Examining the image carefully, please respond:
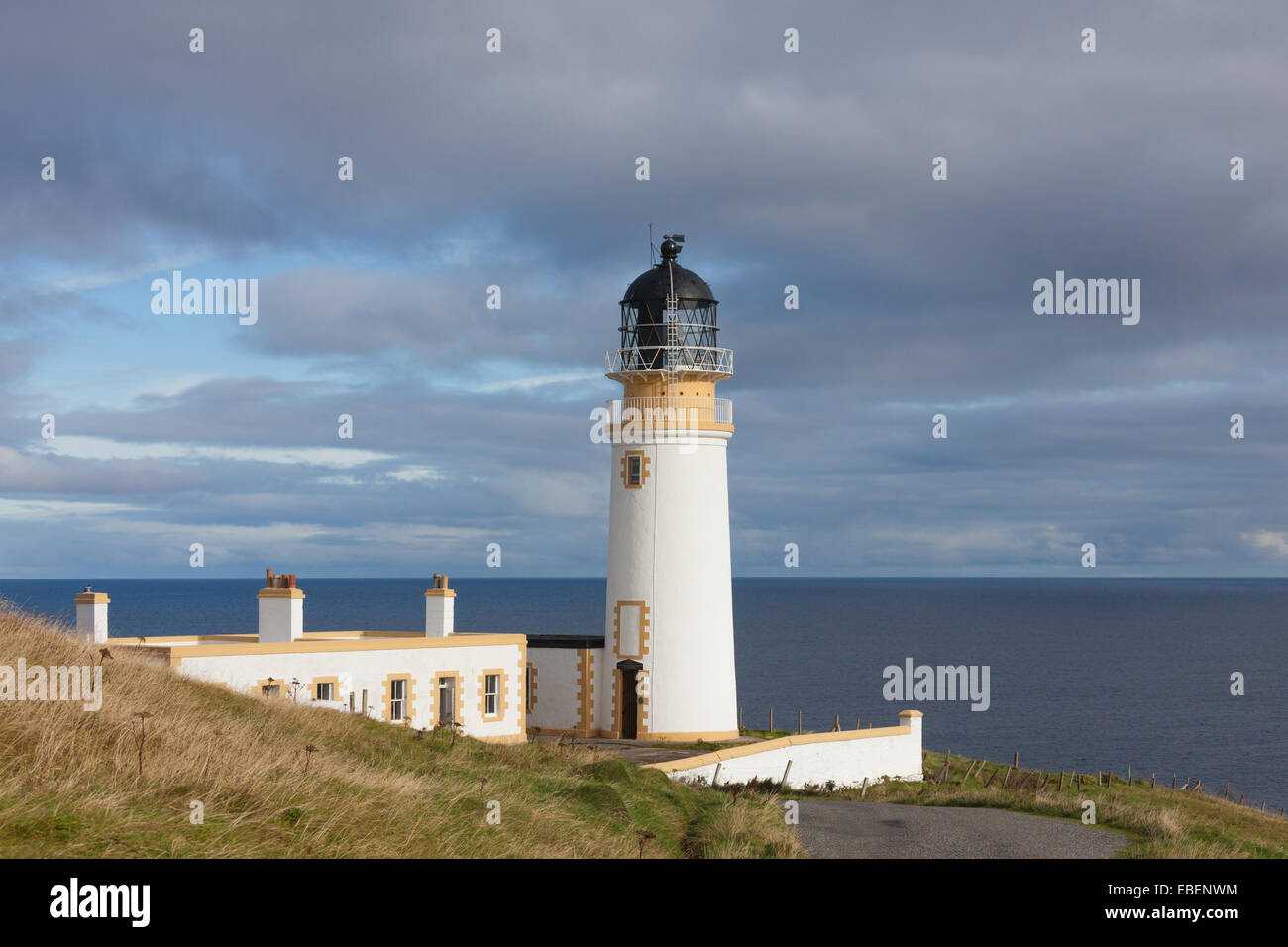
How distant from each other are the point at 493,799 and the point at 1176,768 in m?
56.2

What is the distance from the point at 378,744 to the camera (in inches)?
707

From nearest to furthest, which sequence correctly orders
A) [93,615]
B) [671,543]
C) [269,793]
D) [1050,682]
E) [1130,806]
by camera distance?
[269,793] → [1130,806] → [93,615] → [671,543] → [1050,682]

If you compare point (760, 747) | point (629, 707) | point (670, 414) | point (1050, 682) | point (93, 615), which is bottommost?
point (1050, 682)

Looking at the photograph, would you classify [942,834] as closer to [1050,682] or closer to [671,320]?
[671,320]

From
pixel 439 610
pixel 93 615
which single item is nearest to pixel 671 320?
pixel 439 610

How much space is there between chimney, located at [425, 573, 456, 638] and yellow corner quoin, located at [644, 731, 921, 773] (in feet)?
24.7

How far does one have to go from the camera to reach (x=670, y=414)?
35156 mm

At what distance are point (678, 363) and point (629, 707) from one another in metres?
10.7

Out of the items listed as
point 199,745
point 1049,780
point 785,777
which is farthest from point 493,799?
point 1049,780

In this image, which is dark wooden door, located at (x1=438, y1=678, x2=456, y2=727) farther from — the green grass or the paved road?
the paved road

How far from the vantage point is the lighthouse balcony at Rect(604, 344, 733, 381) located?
35750 millimetres

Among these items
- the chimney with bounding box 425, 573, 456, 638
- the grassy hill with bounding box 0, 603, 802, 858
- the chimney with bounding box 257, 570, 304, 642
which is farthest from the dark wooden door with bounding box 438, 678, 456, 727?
the grassy hill with bounding box 0, 603, 802, 858

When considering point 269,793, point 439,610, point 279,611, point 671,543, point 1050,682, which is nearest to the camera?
point 269,793
